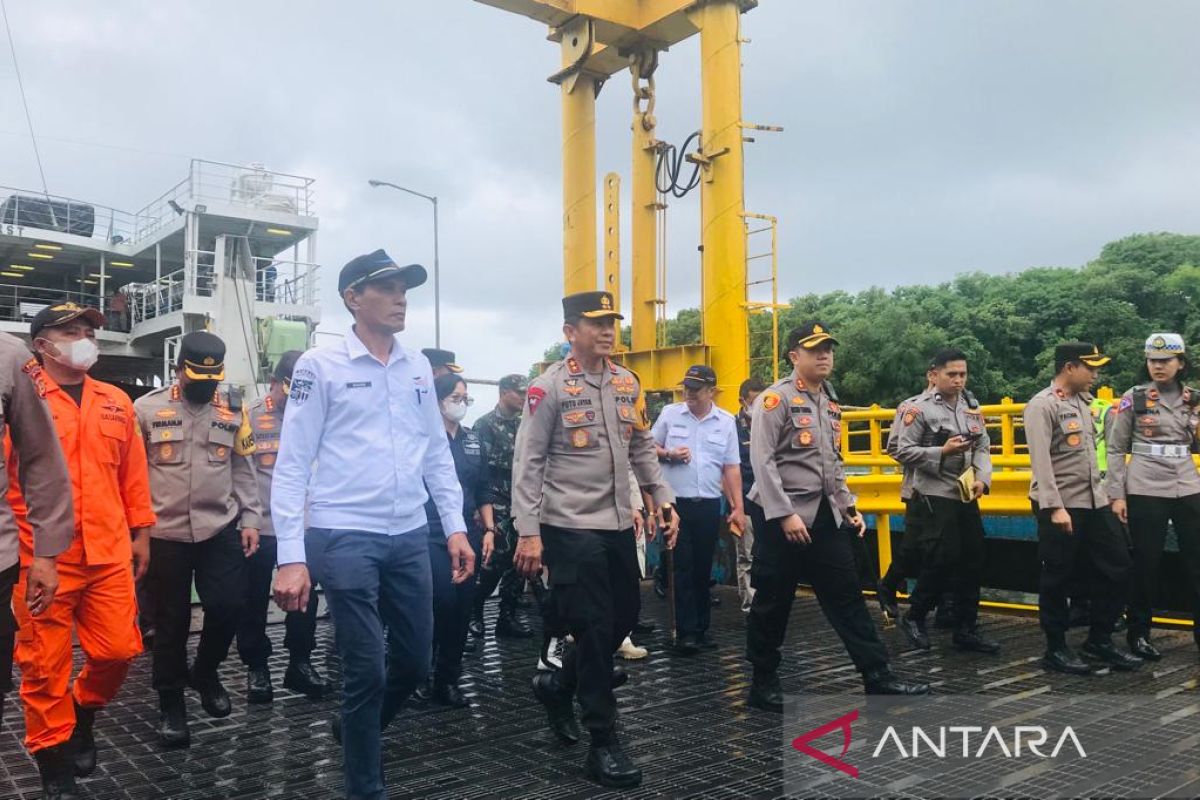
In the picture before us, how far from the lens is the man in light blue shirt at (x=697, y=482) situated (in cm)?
698

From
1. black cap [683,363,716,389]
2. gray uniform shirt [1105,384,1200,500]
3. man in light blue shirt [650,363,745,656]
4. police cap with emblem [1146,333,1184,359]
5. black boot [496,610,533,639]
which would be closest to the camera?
gray uniform shirt [1105,384,1200,500]

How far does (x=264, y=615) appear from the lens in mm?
6023

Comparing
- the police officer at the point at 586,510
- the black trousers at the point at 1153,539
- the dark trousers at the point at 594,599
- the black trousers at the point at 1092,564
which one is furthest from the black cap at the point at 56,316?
the black trousers at the point at 1153,539

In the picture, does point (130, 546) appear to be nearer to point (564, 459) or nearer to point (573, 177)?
point (564, 459)

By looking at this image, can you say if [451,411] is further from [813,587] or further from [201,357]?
[813,587]

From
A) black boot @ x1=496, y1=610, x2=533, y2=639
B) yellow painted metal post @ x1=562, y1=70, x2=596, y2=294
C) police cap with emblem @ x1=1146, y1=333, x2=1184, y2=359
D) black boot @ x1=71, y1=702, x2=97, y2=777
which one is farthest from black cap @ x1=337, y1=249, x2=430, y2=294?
yellow painted metal post @ x1=562, y1=70, x2=596, y2=294

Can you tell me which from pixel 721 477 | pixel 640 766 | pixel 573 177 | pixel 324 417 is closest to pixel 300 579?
pixel 324 417

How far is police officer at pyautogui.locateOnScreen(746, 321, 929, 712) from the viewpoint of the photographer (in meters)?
5.13

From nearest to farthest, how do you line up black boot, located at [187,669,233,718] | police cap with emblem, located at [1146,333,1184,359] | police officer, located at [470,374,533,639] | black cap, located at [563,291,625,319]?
black cap, located at [563,291,625,319] → black boot, located at [187,669,233,718] → police cap with emblem, located at [1146,333,1184,359] → police officer, located at [470,374,533,639]

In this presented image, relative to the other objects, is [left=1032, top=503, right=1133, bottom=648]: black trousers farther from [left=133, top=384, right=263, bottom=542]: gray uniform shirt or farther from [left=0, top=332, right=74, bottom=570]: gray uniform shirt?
[left=0, top=332, right=74, bottom=570]: gray uniform shirt

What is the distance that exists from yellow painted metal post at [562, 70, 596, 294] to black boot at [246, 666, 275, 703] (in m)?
9.94

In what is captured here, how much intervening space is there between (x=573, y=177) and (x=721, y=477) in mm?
8787

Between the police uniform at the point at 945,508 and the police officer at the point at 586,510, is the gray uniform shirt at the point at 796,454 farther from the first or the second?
the police uniform at the point at 945,508

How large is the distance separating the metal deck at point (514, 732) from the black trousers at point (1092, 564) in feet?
1.11
